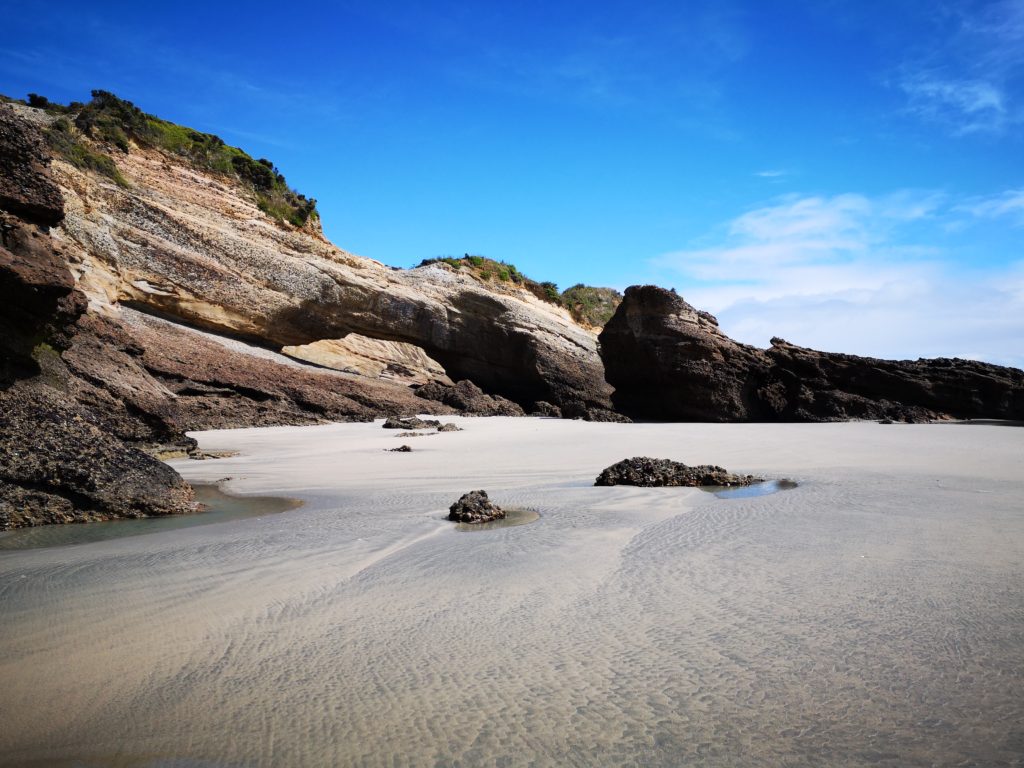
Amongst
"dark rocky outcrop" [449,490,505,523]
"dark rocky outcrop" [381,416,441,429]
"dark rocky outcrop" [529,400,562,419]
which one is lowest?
"dark rocky outcrop" [449,490,505,523]

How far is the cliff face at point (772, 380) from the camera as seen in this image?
15.1 m

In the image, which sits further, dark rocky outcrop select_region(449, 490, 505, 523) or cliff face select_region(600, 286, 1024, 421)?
cliff face select_region(600, 286, 1024, 421)

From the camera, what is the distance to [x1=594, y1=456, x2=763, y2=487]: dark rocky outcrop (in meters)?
5.68

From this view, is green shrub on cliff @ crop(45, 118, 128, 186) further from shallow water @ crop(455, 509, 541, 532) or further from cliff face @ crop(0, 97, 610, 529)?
shallow water @ crop(455, 509, 541, 532)

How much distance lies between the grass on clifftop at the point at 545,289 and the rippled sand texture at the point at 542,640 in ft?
71.5

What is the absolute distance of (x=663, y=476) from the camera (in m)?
5.73

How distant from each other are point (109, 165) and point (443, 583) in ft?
54.9

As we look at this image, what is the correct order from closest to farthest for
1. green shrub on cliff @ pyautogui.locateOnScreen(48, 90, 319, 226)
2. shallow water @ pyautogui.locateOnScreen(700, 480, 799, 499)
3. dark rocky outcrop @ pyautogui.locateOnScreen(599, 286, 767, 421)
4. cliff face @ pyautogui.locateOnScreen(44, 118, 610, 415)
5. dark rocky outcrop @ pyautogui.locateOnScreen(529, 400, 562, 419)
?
shallow water @ pyautogui.locateOnScreen(700, 480, 799, 499), cliff face @ pyautogui.locateOnScreen(44, 118, 610, 415), dark rocky outcrop @ pyautogui.locateOnScreen(599, 286, 767, 421), green shrub on cliff @ pyautogui.locateOnScreen(48, 90, 319, 226), dark rocky outcrop @ pyautogui.locateOnScreen(529, 400, 562, 419)

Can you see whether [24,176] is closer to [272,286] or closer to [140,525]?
[140,525]

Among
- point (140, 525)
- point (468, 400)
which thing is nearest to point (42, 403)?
point (140, 525)

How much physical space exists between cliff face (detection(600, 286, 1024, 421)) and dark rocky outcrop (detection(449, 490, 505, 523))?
1202 centimetres

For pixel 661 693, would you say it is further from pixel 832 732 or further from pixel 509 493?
pixel 509 493

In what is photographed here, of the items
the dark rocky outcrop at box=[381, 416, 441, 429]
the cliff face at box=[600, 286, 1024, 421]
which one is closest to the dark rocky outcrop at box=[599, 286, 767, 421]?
the cliff face at box=[600, 286, 1024, 421]

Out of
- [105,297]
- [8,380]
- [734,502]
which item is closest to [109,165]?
[105,297]
